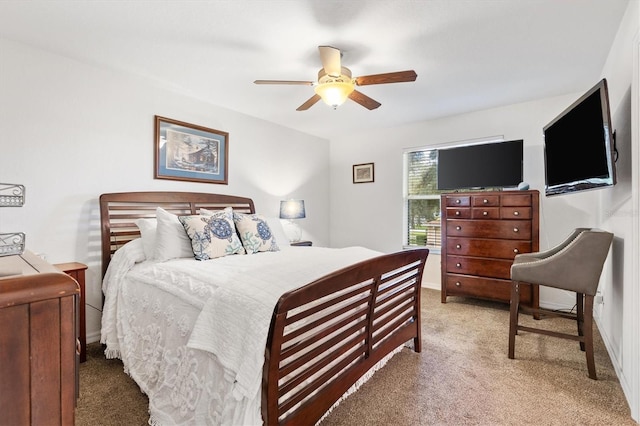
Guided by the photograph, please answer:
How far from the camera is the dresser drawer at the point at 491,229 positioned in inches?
127

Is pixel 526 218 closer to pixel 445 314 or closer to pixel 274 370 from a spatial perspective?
pixel 445 314

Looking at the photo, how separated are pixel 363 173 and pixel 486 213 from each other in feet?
6.78

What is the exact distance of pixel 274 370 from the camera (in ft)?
4.10

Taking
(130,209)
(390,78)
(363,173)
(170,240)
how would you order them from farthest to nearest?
(363,173) → (130,209) → (170,240) → (390,78)

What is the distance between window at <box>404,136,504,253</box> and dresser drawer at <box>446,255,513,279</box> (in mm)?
733

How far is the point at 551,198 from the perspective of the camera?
350cm

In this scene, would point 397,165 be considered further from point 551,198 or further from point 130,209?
point 130,209

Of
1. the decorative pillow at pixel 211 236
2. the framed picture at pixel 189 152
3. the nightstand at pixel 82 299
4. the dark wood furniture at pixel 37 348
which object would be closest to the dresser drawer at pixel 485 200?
the decorative pillow at pixel 211 236

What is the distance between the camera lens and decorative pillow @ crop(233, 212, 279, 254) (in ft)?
9.02

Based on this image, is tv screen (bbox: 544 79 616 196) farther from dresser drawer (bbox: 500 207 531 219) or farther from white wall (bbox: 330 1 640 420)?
dresser drawer (bbox: 500 207 531 219)

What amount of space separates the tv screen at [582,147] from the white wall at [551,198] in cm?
13

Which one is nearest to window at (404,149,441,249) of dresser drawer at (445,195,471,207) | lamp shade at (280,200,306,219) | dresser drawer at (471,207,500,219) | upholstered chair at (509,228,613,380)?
dresser drawer at (445,195,471,207)

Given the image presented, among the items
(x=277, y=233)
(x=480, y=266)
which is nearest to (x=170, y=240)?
(x=277, y=233)

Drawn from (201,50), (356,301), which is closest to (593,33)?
(356,301)
